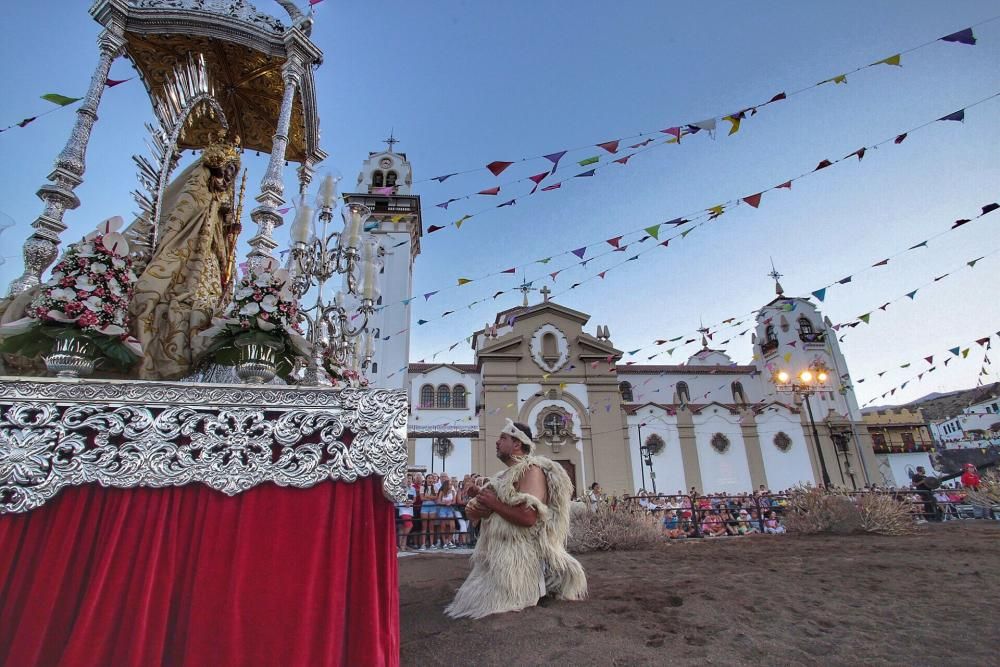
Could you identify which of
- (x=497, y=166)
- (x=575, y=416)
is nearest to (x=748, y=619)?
(x=497, y=166)

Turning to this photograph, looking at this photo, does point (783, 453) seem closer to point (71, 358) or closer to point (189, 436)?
point (189, 436)

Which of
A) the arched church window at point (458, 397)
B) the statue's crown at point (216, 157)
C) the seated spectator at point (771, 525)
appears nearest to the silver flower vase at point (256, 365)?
the statue's crown at point (216, 157)

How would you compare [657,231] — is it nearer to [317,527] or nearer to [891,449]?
[317,527]

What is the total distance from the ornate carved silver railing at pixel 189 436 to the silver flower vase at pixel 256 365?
0.39 meters

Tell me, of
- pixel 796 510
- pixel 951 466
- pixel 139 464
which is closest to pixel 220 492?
pixel 139 464

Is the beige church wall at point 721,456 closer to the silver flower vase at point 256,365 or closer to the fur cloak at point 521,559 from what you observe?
the fur cloak at point 521,559

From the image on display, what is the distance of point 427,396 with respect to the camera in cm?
2361

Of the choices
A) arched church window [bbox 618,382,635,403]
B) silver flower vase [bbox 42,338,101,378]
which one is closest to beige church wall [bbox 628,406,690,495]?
arched church window [bbox 618,382,635,403]

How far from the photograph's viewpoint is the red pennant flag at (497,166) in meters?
6.55

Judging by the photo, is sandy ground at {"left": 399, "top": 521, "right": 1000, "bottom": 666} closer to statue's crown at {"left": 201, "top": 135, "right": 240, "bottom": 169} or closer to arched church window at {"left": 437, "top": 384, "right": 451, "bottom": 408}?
statue's crown at {"left": 201, "top": 135, "right": 240, "bottom": 169}

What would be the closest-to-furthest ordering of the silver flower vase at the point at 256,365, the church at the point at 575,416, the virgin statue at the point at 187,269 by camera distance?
1. the silver flower vase at the point at 256,365
2. the virgin statue at the point at 187,269
3. the church at the point at 575,416

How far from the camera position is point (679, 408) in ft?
77.3

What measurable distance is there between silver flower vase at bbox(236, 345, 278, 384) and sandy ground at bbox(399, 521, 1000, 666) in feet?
5.05

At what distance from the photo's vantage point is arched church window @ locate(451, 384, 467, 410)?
23656 mm
